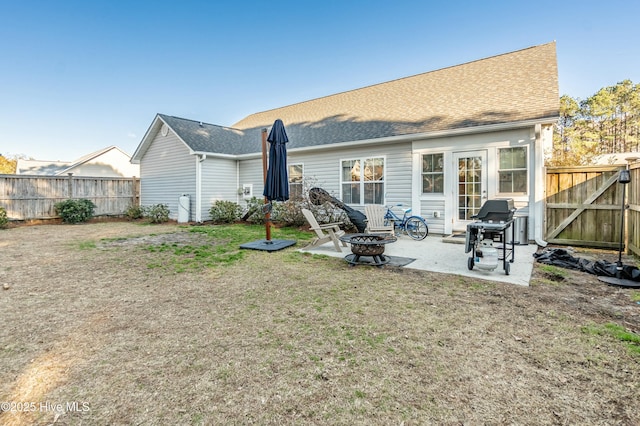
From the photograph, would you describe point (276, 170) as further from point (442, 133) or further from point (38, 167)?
point (38, 167)

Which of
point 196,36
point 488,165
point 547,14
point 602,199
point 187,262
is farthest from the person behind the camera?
point 196,36

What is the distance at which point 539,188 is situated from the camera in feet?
23.5

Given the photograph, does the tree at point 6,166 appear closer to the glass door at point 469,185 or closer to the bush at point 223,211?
the bush at point 223,211

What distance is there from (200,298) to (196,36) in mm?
12961

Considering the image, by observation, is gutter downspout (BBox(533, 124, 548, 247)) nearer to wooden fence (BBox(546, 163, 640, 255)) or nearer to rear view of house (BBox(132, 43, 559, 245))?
rear view of house (BBox(132, 43, 559, 245))

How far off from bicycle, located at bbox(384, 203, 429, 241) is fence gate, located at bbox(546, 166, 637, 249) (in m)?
2.80

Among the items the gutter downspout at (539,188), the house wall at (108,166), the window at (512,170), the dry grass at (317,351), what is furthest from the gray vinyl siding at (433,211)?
the house wall at (108,166)

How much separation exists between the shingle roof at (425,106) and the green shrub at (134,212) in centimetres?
437

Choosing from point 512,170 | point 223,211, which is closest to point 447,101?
point 512,170

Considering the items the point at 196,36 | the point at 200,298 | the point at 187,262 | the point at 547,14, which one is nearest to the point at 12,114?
the point at 196,36

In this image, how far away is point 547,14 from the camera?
33.7ft

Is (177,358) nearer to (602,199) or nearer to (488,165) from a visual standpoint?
(488,165)

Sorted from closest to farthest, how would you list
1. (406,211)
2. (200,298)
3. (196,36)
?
(200,298), (406,211), (196,36)

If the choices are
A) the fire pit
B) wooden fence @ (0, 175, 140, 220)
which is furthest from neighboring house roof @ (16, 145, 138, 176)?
the fire pit
